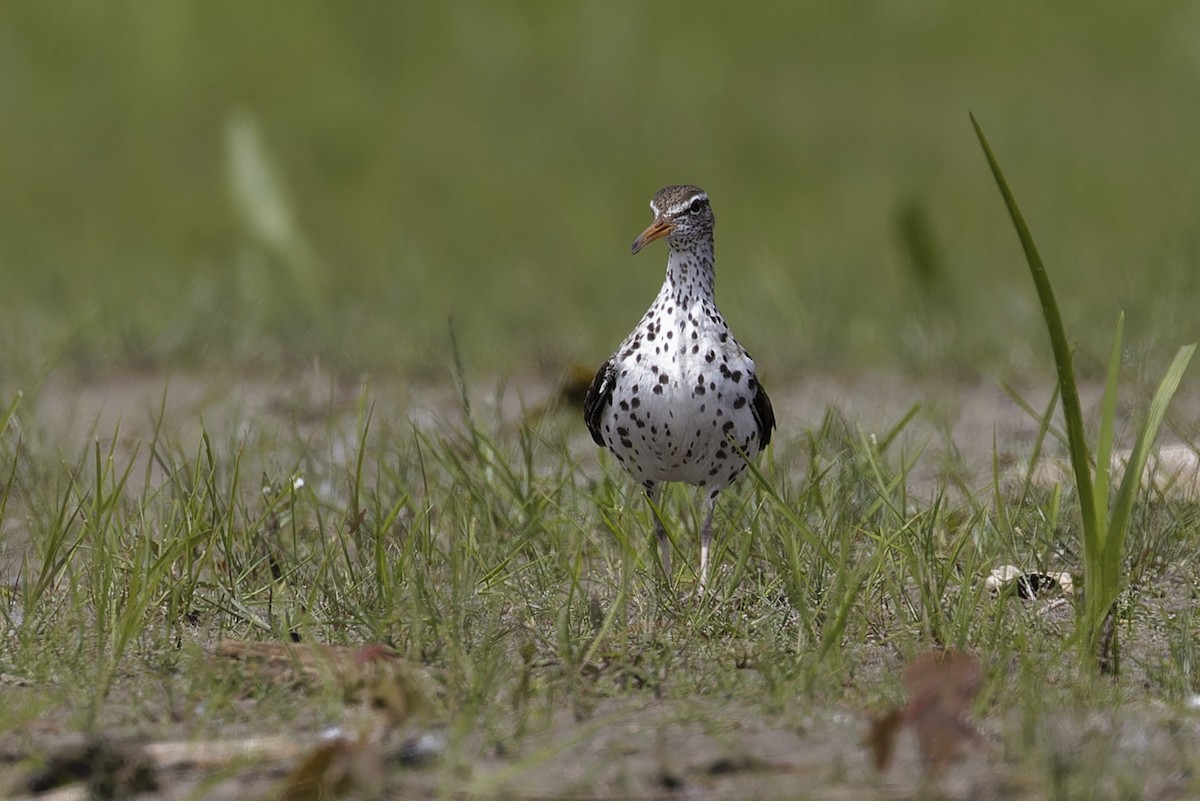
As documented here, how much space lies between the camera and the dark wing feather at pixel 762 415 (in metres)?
4.07

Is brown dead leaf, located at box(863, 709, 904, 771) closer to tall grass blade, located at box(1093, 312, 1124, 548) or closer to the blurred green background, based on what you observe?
tall grass blade, located at box(1093, 312, 1124, 548)

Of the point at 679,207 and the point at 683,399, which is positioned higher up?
the point at 679,207

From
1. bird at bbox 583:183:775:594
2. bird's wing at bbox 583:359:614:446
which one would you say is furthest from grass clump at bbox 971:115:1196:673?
bird's wing at bbox 583:359:614:446

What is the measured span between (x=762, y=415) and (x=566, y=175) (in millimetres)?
6190

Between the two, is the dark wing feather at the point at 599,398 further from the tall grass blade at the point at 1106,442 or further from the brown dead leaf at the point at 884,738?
the brown dead leaf at the point at 884,738

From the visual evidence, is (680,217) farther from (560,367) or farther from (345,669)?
(560,367)

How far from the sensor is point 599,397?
4172 millimetres

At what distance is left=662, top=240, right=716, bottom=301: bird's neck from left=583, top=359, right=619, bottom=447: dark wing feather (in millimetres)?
237

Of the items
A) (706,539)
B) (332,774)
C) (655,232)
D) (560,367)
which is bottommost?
(332,774)

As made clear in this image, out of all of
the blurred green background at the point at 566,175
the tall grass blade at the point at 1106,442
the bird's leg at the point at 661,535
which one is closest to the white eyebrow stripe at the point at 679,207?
the bird's leg at the point at 661,535

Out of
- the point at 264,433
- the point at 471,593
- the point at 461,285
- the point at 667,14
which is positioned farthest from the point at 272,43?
the point at 471,593

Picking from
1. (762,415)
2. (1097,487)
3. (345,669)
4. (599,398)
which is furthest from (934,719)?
(599,398)

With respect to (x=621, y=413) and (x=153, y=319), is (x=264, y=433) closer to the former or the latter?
(x=621, y=413)

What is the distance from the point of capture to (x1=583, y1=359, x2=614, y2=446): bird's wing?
4.10m
